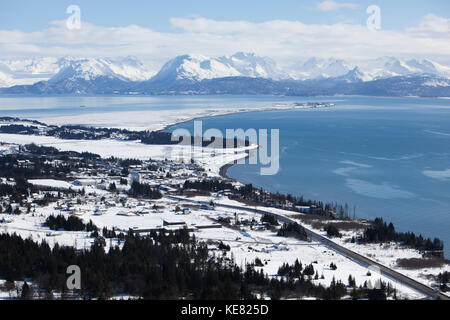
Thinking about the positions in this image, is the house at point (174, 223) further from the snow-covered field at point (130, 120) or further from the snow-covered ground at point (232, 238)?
the snow-covered field at point (130, 120)

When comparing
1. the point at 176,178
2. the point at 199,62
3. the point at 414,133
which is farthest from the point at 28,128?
the point at 199,62

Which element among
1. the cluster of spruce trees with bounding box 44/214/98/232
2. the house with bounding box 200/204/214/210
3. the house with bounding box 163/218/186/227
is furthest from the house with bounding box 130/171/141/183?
the cluster of spruce trees with bounding box 44/214/98/232

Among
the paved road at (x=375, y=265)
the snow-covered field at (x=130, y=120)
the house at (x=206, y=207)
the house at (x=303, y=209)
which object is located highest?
the snow-covered field at (x=130, y=120)

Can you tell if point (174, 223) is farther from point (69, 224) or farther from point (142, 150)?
point (142, 150)

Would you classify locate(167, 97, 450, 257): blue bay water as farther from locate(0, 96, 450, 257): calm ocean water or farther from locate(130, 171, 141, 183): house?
locate(130, 171, 141, 183): house

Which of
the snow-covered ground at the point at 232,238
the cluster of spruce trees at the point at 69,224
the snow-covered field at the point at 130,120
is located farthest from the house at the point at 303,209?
the snow-covered field at the point at 130,120

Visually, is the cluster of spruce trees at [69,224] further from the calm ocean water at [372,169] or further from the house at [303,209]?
the calm ocean water at [372,169]

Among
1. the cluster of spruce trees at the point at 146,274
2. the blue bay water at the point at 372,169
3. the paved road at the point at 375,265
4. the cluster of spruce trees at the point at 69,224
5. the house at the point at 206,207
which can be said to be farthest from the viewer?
the blue bay water at the point at 372,169

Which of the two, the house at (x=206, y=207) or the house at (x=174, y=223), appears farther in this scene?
the house at (x=206, y=207)

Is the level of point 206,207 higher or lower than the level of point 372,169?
lower

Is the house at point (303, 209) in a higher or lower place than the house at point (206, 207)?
lower

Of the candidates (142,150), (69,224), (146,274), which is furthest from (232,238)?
(142,150)

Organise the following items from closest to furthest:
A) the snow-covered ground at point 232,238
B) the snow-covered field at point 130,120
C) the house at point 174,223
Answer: the snow-covered ground at point 232,238 < the house at point 174,223 < the snow-covered field at point 130,120
